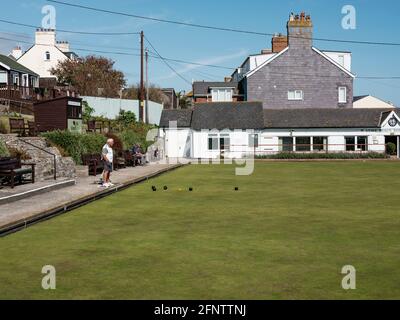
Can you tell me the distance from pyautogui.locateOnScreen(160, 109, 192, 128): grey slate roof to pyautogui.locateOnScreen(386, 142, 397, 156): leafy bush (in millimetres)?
19136

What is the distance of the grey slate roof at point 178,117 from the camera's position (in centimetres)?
5316

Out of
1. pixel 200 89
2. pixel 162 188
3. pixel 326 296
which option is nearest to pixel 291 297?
pixel 326 296

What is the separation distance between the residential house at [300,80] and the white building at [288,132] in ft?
14.3

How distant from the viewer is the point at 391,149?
4981cm

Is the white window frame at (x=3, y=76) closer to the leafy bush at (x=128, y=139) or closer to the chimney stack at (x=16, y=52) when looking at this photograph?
the leafy bush at (x=128, y=139)

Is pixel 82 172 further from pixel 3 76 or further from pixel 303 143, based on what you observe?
pixel 3 76

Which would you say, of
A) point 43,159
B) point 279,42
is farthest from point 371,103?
point 43,159

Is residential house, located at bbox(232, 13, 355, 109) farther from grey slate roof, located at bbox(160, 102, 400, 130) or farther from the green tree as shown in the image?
the green tree

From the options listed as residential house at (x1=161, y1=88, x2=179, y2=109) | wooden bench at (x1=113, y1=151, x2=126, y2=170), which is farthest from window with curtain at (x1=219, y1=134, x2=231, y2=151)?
residential house at (x1=161, y1=88, x2=179, y2=109)

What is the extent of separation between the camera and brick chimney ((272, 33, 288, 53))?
61384mm

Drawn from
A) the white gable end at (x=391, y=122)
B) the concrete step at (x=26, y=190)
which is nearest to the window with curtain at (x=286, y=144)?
the white gable end at (x=391, y=122)

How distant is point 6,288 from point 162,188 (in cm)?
1355

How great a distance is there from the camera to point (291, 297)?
6.50 meters

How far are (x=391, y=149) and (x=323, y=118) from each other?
6906 mm
